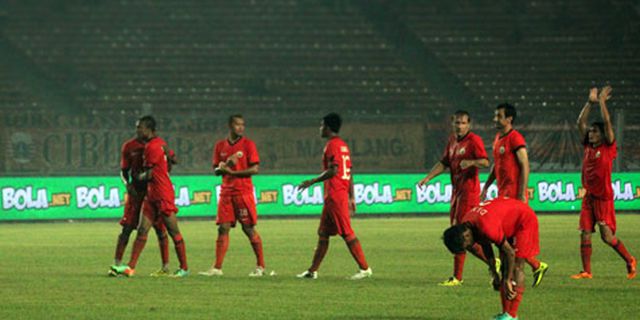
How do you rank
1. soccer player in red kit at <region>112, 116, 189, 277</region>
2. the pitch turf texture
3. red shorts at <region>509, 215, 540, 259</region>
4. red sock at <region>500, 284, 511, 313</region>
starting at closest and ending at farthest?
1. red sock at <region>500, 284, 511, 313</region>
2. red shorts at <region>509, 215, 540, 259</region>
3. the pitch turf texture
4. soccer player in red kit at <region>112, 116, 189, 277</region>

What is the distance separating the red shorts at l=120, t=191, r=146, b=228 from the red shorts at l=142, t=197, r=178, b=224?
0.08m

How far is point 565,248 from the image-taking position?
20562 millimetres

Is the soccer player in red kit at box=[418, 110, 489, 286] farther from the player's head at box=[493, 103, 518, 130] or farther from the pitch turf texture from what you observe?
the player's head at box=[493, 103, 518, 130]

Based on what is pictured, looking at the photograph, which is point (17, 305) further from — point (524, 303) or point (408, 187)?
point (408, 187)

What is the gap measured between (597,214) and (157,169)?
5.35 m

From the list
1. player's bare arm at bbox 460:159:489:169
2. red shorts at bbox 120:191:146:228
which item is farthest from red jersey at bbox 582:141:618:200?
red shorts at bbox 120:191:146:228

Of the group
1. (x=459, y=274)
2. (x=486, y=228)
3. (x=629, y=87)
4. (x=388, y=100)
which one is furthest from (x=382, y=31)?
(x=486, y=228)

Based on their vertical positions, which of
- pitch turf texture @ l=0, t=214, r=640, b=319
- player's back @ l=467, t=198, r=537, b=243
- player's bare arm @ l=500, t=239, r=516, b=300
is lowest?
pitch turf texture @ l=0, t=214, r=640, b=319

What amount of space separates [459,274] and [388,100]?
Result: 86.4ft

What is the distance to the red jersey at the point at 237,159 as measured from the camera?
1555 centimetres

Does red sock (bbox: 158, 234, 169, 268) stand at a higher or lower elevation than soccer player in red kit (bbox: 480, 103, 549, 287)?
lower

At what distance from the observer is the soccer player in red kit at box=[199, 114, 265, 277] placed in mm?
15484

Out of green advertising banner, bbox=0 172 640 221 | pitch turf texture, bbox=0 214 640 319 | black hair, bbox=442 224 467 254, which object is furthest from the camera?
green advertising banner, bbox=0 172 640 221

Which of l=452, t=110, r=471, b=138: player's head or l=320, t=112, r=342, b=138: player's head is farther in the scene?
l=320, t=112, r=342, b=138: player's head
